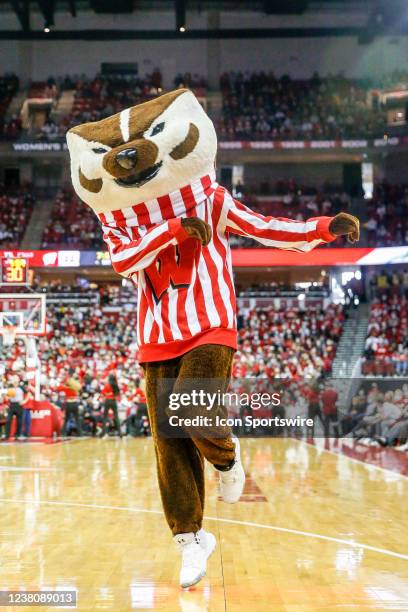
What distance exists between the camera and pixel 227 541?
4.82 metres

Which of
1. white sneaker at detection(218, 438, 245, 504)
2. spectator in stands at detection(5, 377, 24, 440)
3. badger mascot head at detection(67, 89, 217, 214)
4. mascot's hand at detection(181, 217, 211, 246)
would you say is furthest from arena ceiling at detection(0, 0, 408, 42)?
white sneaker at detection(218, 438, 245, 504)

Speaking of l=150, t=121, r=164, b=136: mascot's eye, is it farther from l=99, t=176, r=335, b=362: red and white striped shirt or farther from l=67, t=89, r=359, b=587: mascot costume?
l=99, t=176, r=335, b=362: red and white striped shirt

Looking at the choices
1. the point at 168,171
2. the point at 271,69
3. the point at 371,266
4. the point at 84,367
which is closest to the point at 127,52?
the point at 271,69

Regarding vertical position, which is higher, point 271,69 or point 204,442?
point 271,69

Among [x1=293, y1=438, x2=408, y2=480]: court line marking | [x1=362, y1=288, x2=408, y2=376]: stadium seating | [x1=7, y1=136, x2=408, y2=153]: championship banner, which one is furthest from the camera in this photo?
[x1=7, y1=136, x2=408, y2=153]: championship banner

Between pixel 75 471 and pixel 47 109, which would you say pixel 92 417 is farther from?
pixel 47 109

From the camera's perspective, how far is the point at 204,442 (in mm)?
3387

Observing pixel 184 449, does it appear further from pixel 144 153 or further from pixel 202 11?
pixel 202 11

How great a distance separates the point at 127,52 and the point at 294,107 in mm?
6756

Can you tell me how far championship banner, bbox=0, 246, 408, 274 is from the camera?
2356 centimetres

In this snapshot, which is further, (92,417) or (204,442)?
(92,417)

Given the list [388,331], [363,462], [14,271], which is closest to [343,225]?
[363,462]

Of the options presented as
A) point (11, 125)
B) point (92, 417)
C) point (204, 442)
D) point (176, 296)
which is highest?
point (11, 125)

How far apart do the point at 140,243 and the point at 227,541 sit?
222cm
